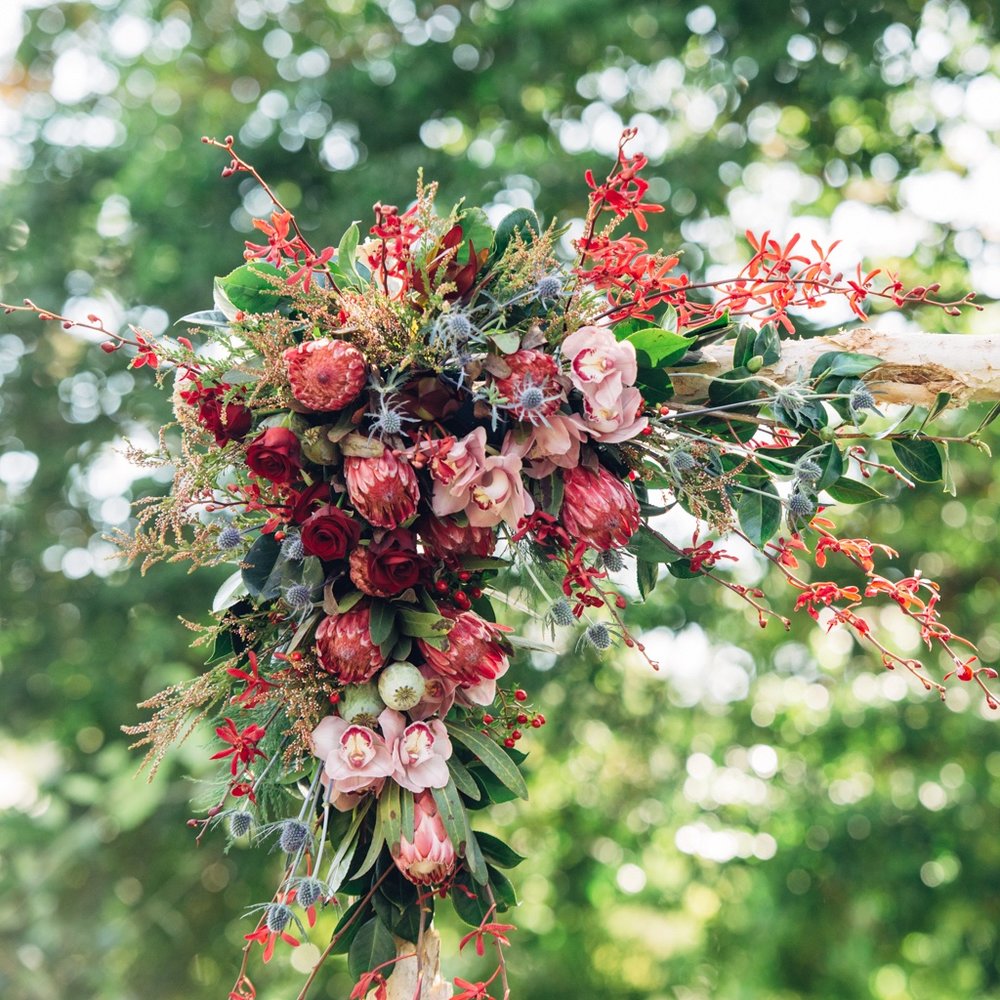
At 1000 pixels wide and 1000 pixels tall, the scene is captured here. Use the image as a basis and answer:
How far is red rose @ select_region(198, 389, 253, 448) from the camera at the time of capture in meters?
1.17

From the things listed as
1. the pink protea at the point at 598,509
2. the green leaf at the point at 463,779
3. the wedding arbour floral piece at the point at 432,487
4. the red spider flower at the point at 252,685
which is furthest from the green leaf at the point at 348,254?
the green leaf at the point at 463,779

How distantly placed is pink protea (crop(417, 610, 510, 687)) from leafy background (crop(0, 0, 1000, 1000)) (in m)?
2.69

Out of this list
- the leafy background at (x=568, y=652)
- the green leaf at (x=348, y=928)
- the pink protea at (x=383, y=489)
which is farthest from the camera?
the leafy background at (x=568, y=652)

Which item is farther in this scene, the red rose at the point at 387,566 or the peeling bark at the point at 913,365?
the peeling bark at the point at 913,365

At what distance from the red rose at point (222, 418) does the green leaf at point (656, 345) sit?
46 cm

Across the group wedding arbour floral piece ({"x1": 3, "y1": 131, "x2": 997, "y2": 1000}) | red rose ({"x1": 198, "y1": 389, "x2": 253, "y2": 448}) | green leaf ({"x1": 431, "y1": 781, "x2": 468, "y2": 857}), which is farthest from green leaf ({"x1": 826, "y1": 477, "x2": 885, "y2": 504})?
red rose ({"x1": 198, "y1": 389, "x2": 253, "y2": 448})

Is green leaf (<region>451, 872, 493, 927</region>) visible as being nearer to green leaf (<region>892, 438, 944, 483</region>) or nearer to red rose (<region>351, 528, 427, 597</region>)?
red rose (<region>351, 528, 427, 597</region>)

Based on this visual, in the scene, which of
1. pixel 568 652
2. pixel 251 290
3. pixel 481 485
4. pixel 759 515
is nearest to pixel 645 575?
pixel 759 515

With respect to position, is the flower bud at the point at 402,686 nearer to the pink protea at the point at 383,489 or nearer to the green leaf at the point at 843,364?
the pink protea at the point at 383,489

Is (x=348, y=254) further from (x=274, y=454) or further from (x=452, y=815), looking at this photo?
(x=452, y=815)

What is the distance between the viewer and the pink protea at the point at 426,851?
1122 millimetres

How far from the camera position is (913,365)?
1264 millimetres

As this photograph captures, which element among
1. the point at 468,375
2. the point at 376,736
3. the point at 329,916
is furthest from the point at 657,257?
the point at 329,916

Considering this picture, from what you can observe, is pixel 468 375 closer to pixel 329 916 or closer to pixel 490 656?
pixel 490 656
